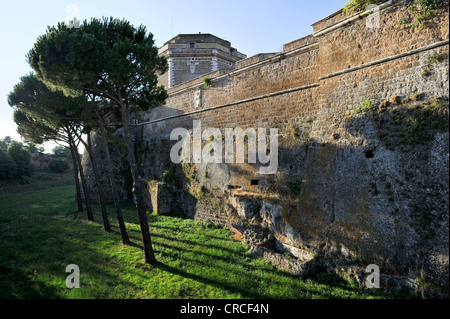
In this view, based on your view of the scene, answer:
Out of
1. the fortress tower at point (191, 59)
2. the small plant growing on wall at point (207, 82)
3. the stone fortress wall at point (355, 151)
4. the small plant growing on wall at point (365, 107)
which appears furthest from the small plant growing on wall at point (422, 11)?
the fortress tower at point (191, 59)

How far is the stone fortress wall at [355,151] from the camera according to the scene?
496cm

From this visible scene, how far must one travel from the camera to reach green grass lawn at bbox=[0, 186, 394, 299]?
5430 millimetres

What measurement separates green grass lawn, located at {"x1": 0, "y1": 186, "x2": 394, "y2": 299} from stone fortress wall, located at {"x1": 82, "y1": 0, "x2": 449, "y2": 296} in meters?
0.69

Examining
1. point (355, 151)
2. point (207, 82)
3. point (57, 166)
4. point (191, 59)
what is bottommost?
point (57, 166)

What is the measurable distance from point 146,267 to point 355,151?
22.7 feet

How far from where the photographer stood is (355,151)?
6.15 m

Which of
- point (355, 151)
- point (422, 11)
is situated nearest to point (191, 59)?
point (422, 11)

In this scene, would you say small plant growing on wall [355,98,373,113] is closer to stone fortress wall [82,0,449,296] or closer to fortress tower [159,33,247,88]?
stone fortress wall [82,0,449,296]

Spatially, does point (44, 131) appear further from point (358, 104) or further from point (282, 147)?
point (358, 104)

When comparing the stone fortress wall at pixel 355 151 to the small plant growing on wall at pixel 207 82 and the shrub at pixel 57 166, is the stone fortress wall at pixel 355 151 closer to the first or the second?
the small plant growing on wall at pixel 207 82

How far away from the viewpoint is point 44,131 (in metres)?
13.4

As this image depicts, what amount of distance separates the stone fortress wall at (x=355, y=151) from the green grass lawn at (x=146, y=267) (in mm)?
685

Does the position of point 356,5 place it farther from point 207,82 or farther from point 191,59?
point 191,59
